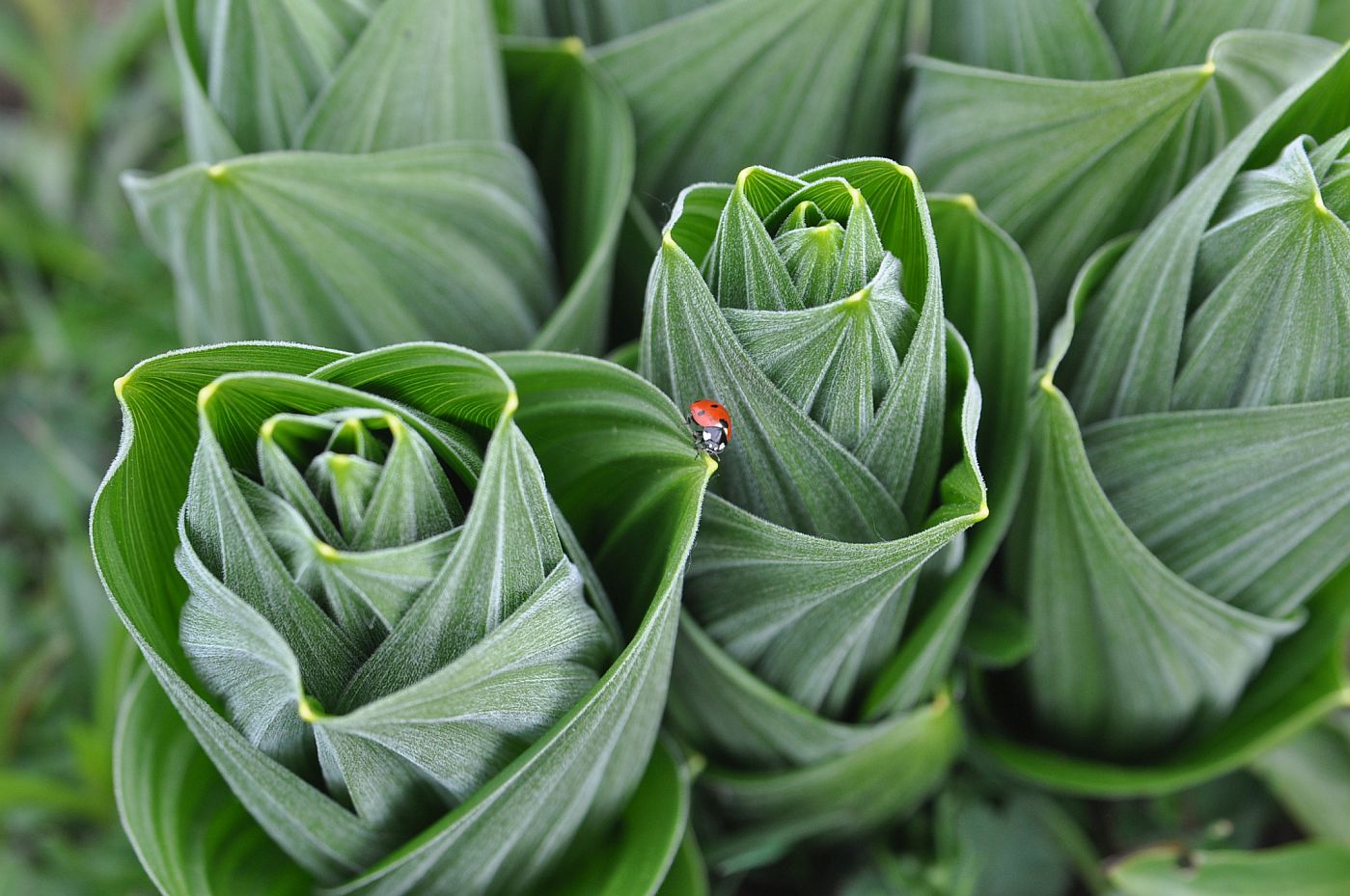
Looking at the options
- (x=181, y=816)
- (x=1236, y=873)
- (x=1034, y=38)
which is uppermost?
(x=1034, y=38)

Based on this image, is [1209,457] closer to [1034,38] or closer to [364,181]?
[1034,38]

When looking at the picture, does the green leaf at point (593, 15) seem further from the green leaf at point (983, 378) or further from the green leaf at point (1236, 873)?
the green leaf at point (1236, 873)

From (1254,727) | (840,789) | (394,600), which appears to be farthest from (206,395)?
(1254,727)

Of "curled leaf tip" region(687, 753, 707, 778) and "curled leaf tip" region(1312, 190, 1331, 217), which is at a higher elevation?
"curled leaf tip" region(1312, 190, 1331, 217)

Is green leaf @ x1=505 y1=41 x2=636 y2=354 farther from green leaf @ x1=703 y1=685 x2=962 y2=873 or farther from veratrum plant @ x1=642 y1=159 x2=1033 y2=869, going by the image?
green leaf @ x1=703 y1=685 x2=962 y2=873

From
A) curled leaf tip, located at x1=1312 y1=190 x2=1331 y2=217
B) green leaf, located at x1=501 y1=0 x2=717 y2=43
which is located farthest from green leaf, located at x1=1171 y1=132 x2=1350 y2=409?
green leaf, located at x1=501 y1=0 x2=717 y2=43

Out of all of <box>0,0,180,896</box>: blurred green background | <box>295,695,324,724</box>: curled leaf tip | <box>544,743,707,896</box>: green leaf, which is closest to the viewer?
<box>295,695,324,724</box>: curled leaf tip

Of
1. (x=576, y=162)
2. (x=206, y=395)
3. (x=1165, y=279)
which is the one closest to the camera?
(x=206, y=395)
